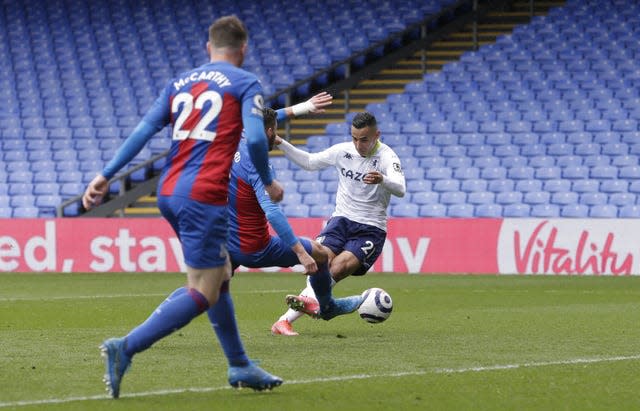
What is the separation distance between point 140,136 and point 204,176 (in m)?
0.38

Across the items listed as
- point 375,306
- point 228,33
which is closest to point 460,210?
point 375,306

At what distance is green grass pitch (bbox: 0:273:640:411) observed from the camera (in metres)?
6.71

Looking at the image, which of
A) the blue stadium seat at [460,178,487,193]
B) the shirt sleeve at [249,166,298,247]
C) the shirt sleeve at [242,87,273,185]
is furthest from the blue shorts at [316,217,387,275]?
A: the blue stadium seat at [460,178,487,193]

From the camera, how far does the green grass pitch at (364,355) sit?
6.71 meters

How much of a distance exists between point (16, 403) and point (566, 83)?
66.8ft

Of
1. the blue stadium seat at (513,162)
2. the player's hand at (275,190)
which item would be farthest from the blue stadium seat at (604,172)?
the player's hand at (275,190)

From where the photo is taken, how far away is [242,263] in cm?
1024

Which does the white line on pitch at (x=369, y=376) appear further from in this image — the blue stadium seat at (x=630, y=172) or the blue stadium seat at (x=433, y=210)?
the blue stadium seat at (x=630, y=172)

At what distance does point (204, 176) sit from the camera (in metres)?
6.62

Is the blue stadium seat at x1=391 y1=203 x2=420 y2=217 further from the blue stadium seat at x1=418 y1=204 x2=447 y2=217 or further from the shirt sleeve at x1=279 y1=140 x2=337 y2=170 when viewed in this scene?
the shirt sleeve at x1=279 y1=140 x2=337 y2=170

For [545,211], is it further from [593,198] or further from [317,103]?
[317,103]

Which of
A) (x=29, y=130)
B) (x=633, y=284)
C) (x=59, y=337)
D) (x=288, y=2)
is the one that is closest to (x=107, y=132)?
(x=29, y=130)

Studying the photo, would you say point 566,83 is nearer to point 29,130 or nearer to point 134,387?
point 29,130

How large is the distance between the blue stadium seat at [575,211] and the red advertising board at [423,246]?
1.78 metres
